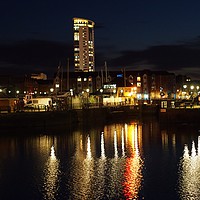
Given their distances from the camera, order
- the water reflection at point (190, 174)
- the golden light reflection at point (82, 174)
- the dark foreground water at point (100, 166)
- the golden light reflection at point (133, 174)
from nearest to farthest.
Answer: the water reflection at point (190, 174)
the golden light reflection at point (133, 174)
the golden light reflection at point (82, 174)
the dark foreground water at point (100, 166)

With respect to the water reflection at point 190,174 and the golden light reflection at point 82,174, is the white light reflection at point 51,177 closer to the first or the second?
the golden light reflection at point 82,174

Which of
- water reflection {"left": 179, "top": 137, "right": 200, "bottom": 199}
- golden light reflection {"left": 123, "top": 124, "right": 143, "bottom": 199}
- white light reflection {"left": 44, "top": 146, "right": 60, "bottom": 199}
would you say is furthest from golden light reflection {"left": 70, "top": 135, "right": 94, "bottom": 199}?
water reflection {"left": 179, "top": 137, "right": 200, "bottom": 199}

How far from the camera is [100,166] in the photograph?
3441 cm

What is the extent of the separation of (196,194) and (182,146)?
18528 millimetres

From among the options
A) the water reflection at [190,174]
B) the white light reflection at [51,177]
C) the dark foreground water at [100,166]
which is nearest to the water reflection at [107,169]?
the dark foreground water at [100,166]

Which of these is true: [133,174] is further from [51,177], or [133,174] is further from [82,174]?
[51,177]

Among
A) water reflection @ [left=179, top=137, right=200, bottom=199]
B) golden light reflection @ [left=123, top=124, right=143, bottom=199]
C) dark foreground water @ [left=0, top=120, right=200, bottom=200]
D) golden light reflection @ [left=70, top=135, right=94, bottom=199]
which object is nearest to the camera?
water reflection @ [left=179, top=137, right=200, bottom=199]

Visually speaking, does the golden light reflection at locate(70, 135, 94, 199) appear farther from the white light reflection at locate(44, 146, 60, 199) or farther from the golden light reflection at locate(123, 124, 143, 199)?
the golden light reflection at locate(123, 124, 143, 199)

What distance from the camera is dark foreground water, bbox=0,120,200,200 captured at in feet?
88.0

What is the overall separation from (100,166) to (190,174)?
8.15m

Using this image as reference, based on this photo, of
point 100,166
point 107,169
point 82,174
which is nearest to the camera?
point 82,174

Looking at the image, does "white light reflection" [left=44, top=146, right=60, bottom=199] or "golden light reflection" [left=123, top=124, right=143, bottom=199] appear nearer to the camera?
"golden light reflection" [left=123, top=124, right=143, bottom=199]

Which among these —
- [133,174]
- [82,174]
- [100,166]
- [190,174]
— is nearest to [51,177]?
[82,174]

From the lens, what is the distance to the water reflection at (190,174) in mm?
26078
